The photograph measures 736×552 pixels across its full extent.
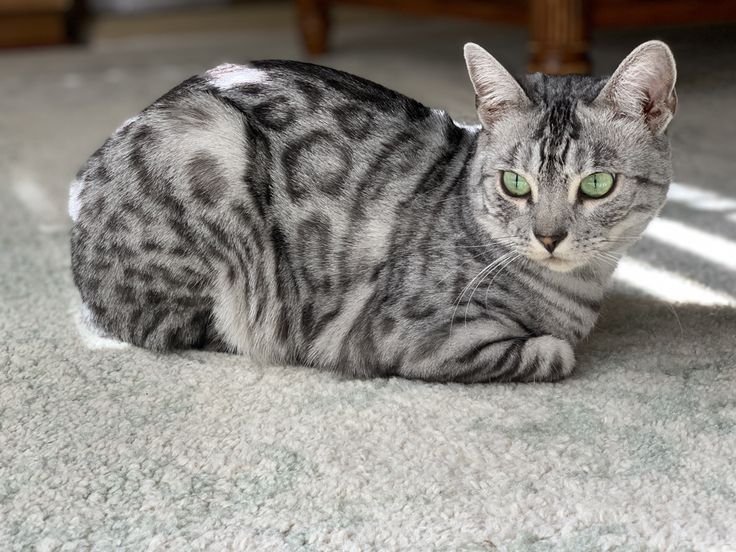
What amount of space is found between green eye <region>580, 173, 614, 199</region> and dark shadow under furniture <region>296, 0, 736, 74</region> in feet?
3.94

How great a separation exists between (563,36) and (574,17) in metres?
0.06

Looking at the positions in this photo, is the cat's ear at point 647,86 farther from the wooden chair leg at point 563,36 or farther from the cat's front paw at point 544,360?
the wooden chair leg at point 563,36

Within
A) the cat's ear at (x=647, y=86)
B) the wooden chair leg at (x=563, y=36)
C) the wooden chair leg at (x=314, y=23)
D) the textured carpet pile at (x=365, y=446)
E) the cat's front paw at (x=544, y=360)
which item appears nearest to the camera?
the textured carpet pile at (x=365, y=446)

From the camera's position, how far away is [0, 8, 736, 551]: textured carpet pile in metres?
1.15

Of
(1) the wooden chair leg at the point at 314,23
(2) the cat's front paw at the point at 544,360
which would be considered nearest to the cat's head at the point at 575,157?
(2) the cat's front paw at the point at 544,360

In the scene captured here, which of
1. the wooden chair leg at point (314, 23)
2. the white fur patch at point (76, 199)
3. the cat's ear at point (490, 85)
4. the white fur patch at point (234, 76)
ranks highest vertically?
the cat's ear at point (490, 85)

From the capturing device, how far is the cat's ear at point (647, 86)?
135 centimetres

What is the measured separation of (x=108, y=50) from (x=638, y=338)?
12.6 ft

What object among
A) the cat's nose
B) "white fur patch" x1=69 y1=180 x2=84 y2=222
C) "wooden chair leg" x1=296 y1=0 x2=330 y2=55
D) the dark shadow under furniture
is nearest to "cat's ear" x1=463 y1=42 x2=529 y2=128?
the cat's nose

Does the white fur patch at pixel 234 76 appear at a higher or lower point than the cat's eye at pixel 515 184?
higher

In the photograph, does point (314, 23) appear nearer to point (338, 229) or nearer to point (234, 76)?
point (234, 76)

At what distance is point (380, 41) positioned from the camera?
461 centimetres

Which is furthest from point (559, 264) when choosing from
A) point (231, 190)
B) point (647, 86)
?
point (231, 190)

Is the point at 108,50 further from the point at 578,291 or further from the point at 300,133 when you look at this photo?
the point at 578,291
